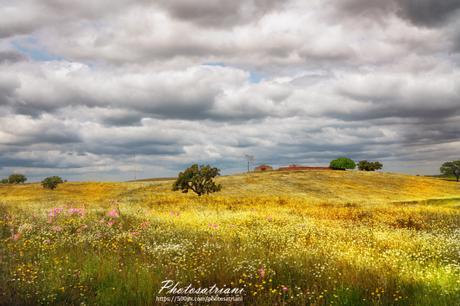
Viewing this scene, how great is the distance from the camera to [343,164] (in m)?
118

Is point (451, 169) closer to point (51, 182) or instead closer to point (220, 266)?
point (51, 182)

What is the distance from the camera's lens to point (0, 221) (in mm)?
14195

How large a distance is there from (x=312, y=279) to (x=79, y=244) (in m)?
6.95

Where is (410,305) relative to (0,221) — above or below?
below

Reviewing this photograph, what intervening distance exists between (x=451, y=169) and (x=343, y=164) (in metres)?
47.9

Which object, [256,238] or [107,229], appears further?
[107,229]

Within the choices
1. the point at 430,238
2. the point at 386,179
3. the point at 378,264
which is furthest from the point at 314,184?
the point at 378,264

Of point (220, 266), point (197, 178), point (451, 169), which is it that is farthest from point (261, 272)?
point (451, 169)

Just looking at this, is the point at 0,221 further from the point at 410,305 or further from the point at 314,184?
the point at 314,184

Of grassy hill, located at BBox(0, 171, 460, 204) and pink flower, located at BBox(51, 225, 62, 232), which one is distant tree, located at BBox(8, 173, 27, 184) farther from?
pink flower, located at BBox(51, 225, 62, 232)

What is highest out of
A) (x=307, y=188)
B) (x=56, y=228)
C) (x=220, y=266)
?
(x=56, y=228)

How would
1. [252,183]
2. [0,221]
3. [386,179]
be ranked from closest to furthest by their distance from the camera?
1. [0,221]
2. [252,183]
3. [386,179]

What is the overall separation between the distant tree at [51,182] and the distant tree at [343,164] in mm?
81245

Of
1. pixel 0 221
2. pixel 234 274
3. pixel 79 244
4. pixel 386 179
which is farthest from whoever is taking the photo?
pixel 386 179
